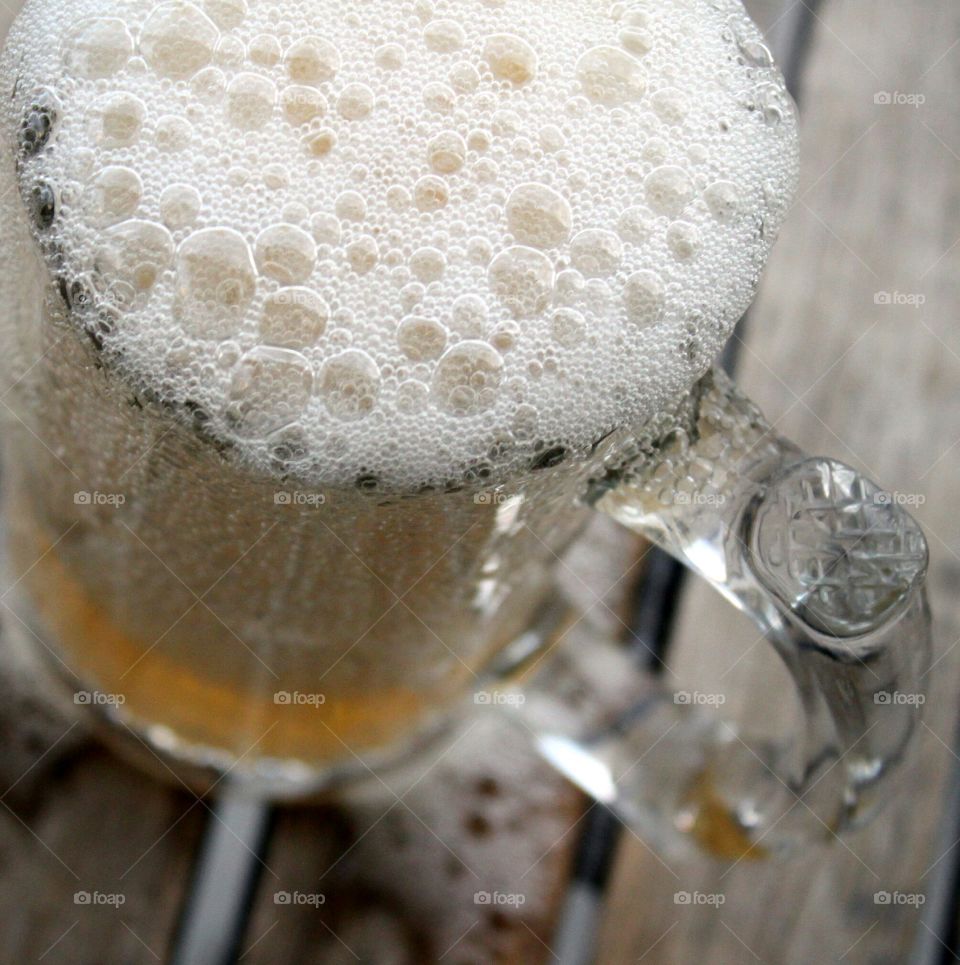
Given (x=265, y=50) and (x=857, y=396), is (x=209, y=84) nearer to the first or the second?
(x=265, y=50)

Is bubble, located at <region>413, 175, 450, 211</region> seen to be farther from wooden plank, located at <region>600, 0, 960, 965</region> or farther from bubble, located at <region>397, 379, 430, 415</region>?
wooden plank, located at <region>600, 0, 960, 965</region>

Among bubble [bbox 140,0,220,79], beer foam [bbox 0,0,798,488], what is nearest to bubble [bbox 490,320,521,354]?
beer foam [bbox 0,0,798,488]

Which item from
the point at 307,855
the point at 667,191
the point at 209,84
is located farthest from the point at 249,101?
the point at 307,855

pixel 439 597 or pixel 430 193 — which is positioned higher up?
pixel 430 193

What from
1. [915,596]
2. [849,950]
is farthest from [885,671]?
[849,950]

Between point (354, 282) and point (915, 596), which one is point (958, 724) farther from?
point (354, 282)

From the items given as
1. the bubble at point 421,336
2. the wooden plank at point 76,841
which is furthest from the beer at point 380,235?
the wooden plank at point 76,841
